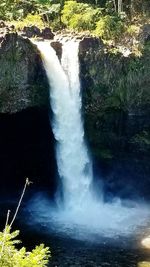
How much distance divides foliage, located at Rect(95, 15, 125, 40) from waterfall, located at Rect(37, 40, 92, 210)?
3.63 m

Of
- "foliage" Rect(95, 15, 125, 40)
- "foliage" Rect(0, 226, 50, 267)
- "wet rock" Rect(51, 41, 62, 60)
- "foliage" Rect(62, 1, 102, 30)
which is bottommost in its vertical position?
"foliage" Rect(0, 226, 50, 267)

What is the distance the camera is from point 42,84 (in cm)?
2681

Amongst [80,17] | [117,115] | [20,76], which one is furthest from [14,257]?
[80,17]

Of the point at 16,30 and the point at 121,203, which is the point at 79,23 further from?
the point at 121,203

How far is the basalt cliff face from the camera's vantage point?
2614cm

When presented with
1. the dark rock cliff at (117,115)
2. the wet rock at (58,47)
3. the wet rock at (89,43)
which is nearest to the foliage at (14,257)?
the wet rock at (58,47)

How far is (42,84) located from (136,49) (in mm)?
6282

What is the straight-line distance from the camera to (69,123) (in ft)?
91.2

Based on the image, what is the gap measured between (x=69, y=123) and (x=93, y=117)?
1.63 meters

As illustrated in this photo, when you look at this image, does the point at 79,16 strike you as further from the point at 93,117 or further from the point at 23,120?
the point at 23,120

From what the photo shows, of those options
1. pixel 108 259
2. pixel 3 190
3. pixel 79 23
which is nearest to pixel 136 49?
pixel 79 23

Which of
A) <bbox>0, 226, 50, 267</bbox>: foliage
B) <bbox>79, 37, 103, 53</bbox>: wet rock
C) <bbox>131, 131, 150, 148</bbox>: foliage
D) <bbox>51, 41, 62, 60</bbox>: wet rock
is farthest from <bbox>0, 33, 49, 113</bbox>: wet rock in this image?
<bbox>0, 226, 50, 267</bbox>: foliage

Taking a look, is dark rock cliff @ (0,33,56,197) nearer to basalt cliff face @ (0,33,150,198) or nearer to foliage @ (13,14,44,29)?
basalt cliff face @ (0,33,150,198)

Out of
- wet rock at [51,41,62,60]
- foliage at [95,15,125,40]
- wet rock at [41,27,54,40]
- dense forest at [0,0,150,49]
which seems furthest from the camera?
dense forest at [0,0,150,49]
